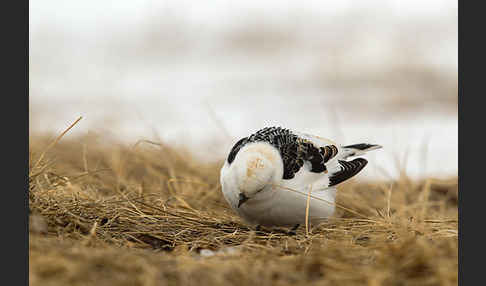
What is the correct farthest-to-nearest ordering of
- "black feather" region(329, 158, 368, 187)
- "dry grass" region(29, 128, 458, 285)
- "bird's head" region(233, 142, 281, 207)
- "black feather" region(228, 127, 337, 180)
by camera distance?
"black feather" region(329, 158, 368, 187)
"black feather" region(228, 127, 337, 180)
"bird's head" region(233, 142, 281, 207)
"dry grass" region(29, 128, 458, 285)

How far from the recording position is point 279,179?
275 centimetres

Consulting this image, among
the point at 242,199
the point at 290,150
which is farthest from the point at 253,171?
the point at 290,150

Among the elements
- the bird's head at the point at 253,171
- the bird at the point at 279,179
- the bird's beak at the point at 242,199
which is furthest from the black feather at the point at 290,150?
the bird's beak at the point at 242,199

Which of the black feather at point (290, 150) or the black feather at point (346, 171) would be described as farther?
the black feather at point (346, 171)

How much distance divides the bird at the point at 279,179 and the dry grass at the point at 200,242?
0.12m

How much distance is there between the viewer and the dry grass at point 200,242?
1802 mm

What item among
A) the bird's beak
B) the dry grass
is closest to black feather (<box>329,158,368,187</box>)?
the dry grass

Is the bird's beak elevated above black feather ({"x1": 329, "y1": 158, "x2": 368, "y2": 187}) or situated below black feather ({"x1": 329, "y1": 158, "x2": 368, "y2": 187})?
below

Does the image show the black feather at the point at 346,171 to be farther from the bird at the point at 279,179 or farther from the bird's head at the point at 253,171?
the bird's head at the point at 253,171

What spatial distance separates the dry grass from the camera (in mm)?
1802

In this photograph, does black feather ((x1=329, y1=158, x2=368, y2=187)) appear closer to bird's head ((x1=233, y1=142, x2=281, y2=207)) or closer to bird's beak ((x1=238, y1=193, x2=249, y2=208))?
bird's head ((x1=233, y1=142, x2=281, y2=207))

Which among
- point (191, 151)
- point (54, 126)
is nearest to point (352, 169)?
point (191, 151)

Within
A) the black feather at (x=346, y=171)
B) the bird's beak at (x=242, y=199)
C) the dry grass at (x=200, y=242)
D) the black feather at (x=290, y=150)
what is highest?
the black feather at (x=290, y=150)

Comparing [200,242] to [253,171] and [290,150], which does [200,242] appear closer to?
[253,171]
